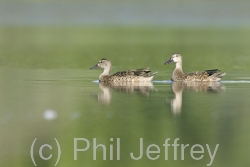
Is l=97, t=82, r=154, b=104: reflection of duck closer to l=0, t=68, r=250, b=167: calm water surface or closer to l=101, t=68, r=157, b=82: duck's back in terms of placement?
l=0, t=68, r=250, b=167: calm water surface

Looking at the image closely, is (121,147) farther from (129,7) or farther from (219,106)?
(129,7)

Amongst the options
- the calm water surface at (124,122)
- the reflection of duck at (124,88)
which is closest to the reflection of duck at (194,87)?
the calm water surface at (124,122)

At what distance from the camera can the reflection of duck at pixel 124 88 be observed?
53.3ft

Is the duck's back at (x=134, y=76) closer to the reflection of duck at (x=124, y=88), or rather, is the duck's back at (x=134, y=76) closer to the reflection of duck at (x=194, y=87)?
the reflection of duck at (x=124, y=88)

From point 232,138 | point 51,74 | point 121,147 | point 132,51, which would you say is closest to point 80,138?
point 121,147

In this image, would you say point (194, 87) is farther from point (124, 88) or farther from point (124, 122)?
point (124, 122)

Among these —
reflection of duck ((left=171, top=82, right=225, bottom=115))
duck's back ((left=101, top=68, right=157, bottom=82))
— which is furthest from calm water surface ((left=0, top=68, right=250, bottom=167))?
duck's back ((left=101, top=68, right=157, bottom=82))

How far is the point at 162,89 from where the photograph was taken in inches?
690

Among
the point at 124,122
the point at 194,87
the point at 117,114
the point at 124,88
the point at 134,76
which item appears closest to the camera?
the point at 124,122

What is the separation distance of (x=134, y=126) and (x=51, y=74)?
834cm

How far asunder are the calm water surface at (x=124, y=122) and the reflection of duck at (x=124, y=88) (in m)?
0.02

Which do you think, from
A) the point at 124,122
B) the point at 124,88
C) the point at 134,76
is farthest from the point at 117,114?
the point at 134,76

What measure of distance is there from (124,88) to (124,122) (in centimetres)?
451

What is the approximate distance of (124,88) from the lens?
17766mm
